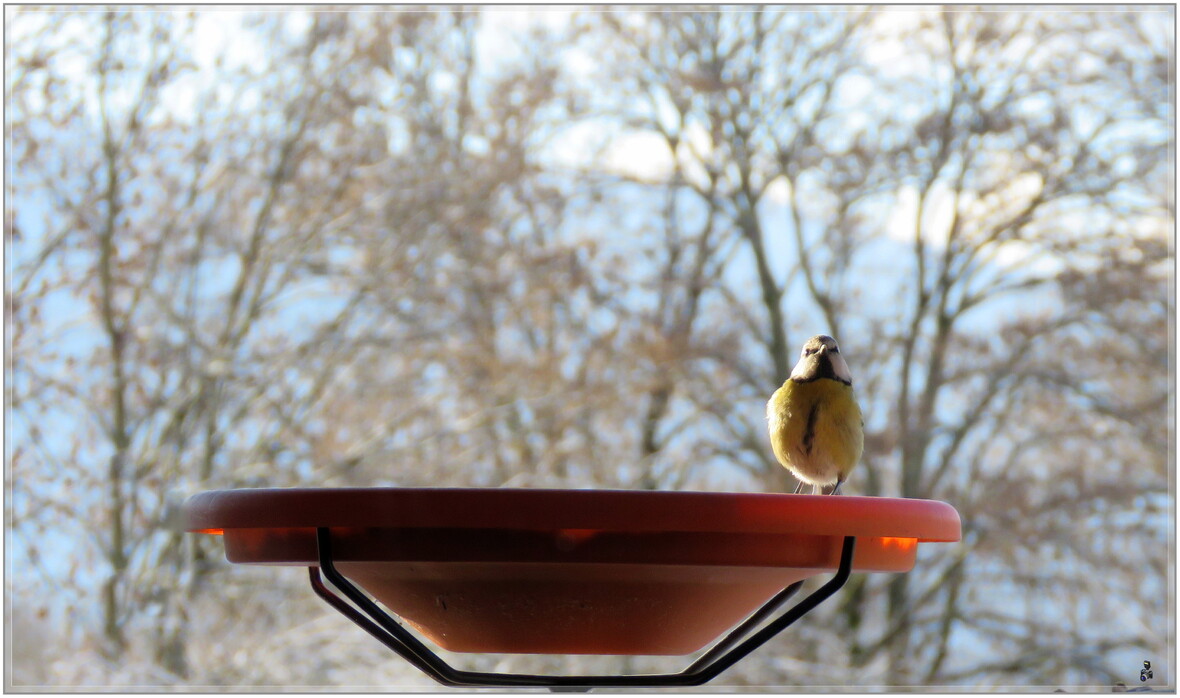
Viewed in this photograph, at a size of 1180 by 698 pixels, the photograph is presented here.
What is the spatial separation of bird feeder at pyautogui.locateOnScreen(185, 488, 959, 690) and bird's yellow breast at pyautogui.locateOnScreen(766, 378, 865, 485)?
0.72 m

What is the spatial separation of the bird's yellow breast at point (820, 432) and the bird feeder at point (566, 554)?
72 cm

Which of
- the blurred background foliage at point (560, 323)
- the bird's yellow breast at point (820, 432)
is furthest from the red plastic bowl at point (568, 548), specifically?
the blurred background foliage at point (560, 323)

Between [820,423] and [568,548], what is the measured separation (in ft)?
3.52

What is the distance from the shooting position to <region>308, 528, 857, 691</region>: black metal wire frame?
1187 millimetres

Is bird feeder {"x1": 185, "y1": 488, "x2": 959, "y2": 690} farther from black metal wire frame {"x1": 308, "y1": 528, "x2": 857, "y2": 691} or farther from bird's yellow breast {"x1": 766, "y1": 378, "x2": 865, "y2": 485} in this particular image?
bird's yellow breast {"x1": 766, "y1": 378, "x2": 865, "y2": 485}

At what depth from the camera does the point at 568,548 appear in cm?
111

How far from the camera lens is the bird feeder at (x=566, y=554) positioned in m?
1.05

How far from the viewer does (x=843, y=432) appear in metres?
2.10

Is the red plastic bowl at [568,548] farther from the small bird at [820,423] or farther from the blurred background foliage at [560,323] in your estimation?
the blurred background foliage at [560,323]

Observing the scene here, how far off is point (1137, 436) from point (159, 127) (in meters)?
6.59

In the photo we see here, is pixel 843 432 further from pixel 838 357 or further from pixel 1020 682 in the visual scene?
pixel 1020 682

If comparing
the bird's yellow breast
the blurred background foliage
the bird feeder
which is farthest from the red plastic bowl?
the blurred background foliage

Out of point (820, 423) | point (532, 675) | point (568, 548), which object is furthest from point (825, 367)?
point (568, 548)

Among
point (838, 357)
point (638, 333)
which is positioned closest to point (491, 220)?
point (638, 333)
